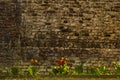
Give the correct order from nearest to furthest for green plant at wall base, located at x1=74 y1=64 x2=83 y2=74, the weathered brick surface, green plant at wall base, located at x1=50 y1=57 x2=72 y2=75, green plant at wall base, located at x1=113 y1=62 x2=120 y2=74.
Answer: green plant at wall base, located at x1=50 y1=57 x2=72 y2=75
green plant at wall base, located at x1=74 y1=64 x2=83 y2=74
green plant at wall base, located at x1=113 y1=62 x2=120 y2=74
the weathered brick surface

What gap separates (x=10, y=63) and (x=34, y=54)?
91 cm

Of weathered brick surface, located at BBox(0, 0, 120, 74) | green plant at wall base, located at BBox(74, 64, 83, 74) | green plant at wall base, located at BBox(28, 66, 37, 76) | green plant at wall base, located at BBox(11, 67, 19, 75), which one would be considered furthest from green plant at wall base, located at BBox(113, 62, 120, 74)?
green plant at wall base, located at BBox(11, 67, 19, 75)

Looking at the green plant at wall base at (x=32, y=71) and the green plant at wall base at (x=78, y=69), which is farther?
the green plant at wall base at (x=78, y=69)

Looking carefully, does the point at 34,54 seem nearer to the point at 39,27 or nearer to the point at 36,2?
the point at 39,27

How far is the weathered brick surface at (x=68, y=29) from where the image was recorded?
1266cm

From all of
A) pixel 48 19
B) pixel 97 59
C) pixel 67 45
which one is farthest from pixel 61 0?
pixel 97 59

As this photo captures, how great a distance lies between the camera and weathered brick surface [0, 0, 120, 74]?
12664mm

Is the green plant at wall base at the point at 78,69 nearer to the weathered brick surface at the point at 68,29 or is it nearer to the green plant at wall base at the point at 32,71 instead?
the weathered brick surface at the point at 68,29

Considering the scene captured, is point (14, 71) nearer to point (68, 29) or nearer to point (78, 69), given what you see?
point (78, 69)

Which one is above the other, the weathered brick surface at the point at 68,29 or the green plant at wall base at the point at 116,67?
the weathered brick surface at the point at 68,29

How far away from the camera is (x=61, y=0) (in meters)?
12.9

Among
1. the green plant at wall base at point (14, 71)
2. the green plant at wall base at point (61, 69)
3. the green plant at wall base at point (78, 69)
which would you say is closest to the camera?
the green plant at wall base at point (14, 71)

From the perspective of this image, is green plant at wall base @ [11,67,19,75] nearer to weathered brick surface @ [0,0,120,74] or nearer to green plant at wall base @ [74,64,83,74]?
weathered brick surface @ [0,0,120,74]

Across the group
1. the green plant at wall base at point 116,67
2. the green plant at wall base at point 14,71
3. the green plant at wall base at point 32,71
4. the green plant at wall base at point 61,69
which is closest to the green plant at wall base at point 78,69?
the green plant at wall base at point 61,69
